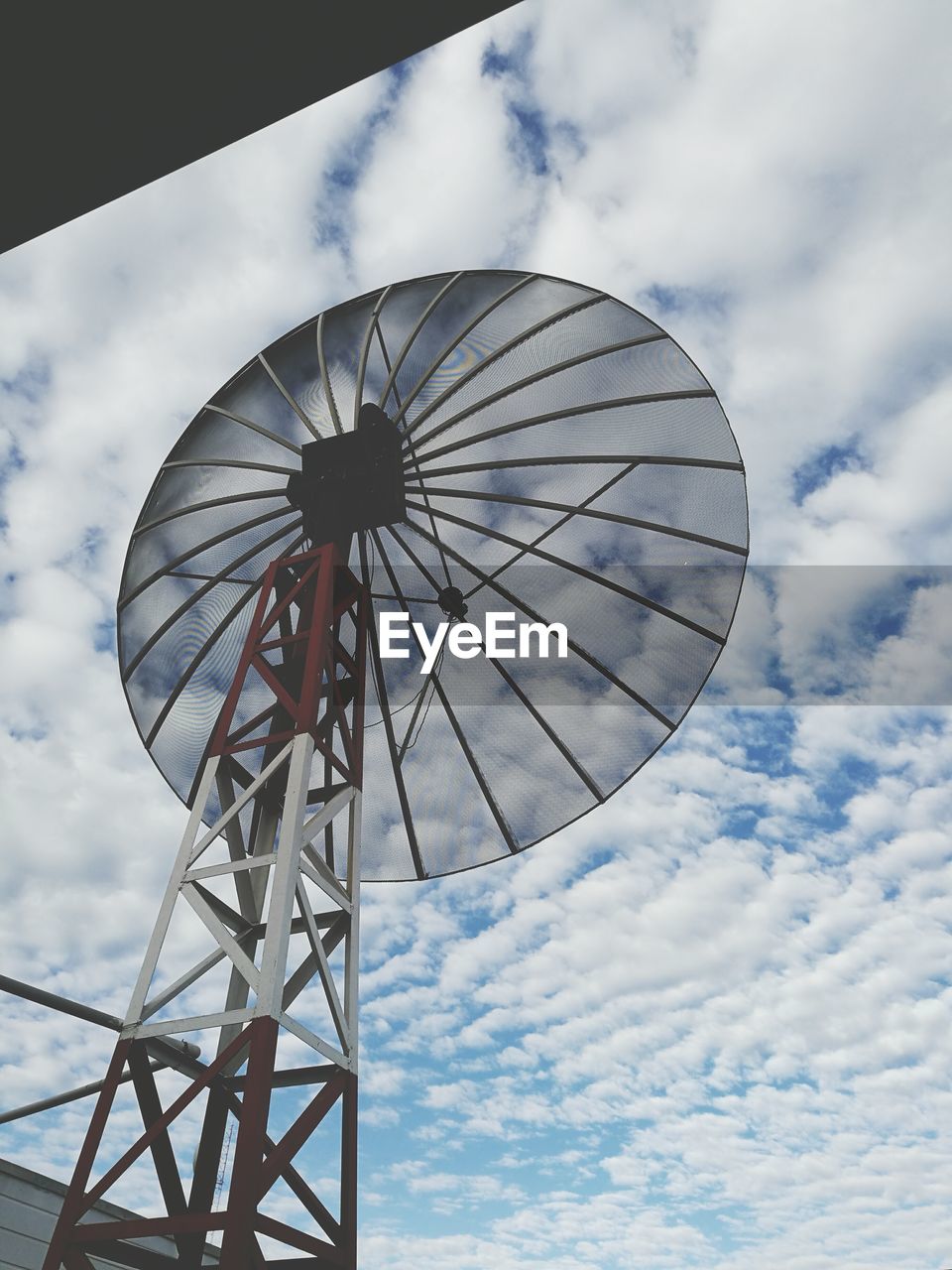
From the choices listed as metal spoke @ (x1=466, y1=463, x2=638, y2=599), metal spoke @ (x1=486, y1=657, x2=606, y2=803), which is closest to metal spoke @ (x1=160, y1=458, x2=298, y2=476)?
metal spoke @ (x1=466, y1=463, x2=638, y2=599)

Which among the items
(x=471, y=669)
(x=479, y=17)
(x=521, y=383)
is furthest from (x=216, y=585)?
(x=479, y=17)

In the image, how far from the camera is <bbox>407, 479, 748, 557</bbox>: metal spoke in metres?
11.0

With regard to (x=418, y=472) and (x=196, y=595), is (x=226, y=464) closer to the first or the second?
(x=196, y=595)

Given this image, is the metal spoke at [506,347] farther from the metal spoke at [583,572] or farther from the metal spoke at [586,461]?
the metal spoke at [583,572]

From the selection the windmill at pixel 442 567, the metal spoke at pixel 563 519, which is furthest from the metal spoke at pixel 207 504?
the metal spoke at pixel 563 519

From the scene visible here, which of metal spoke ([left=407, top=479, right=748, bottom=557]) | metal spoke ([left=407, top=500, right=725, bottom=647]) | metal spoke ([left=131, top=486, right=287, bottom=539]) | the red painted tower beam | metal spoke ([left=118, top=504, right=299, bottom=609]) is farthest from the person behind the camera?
metal spoke ([left=118, top=504, right=299, bottom=609])

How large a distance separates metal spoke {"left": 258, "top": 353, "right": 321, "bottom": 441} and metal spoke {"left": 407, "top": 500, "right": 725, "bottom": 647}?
140cm

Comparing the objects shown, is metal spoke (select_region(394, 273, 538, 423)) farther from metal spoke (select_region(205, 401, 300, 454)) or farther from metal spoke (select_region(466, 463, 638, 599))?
metal spoke (select_region(466, 463, 638, 599))

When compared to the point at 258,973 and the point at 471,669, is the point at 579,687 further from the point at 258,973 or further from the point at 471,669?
the point at 258,973

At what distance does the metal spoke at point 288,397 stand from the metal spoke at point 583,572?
140cm

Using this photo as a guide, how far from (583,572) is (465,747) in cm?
263

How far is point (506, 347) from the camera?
11117 millimetres

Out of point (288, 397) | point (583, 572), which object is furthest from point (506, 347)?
point (583, 572)

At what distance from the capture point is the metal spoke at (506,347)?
10.9 metres
